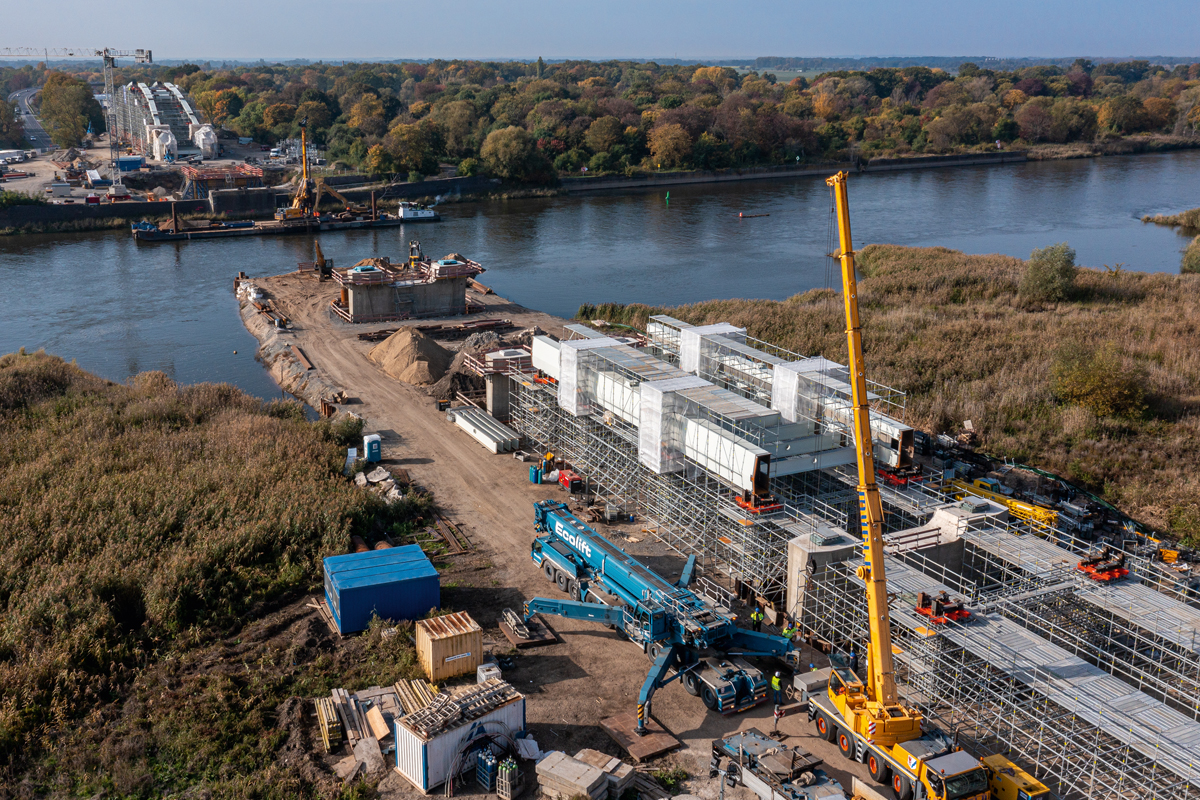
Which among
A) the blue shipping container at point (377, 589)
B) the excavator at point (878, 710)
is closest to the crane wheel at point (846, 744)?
the excavator at point (878, 710)

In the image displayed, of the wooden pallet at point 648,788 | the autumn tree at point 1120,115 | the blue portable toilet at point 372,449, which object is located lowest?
the wooden pallet at point 648,788

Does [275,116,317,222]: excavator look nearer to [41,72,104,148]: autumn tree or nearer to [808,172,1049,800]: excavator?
[41,72,104,148]: autumn tree

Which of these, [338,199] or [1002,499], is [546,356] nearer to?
[1002,499]

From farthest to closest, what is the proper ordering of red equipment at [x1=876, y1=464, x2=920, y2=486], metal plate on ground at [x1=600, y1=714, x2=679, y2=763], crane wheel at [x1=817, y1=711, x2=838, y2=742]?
red equipment at [x1=876, y1=464, x2=920, y2=486] < crane wheel at [x1=817, y1=711, x2=838, y2=742] < metal plate on ground at [x1=600, y1=714, x2=679, y2=763]

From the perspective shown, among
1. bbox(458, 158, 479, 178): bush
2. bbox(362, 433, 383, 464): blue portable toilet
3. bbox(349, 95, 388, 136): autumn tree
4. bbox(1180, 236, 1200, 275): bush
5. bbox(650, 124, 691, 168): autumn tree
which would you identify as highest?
bbox(349, 95, 388, 136): autumn tree

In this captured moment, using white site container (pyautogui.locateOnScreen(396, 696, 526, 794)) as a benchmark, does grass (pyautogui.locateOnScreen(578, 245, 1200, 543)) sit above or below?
above

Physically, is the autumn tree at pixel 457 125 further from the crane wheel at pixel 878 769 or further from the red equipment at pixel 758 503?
the crane wheel at pixel 878 769

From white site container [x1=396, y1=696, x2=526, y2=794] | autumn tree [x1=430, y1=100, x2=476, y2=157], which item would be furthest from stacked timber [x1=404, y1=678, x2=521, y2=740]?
autumn tree [x1=430, y1=100, x2=476, y2=157]

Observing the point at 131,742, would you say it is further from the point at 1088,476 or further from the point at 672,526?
the point at 1088,476
